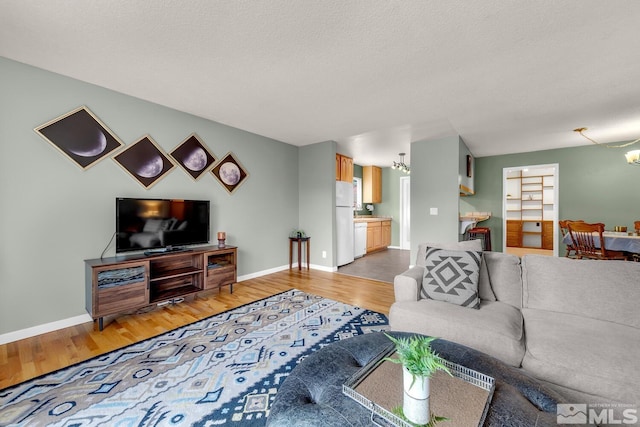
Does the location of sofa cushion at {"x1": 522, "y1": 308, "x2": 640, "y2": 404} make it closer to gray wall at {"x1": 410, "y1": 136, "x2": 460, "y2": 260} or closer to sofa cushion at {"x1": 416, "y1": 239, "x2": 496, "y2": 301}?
sofa cushion at {"x1": 416, "y1": 239, "x2": 496, "y2": 301}

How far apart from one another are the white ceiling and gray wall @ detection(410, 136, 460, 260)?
920 millimetres

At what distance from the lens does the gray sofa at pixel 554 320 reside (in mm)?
1240

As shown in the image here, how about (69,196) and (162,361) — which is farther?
(69,196)

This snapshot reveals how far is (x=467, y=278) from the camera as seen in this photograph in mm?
1970

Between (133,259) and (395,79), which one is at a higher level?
(395,79)

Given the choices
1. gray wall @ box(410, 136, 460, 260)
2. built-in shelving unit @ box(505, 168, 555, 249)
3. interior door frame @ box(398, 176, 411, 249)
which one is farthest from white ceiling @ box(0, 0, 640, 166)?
built-in shelving unit @ box(505, 168, 555, 249)

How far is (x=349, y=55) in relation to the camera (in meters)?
2.16

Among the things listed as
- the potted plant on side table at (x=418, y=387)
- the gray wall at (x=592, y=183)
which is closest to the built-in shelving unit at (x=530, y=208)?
the gray wall at (x=592, y=183)

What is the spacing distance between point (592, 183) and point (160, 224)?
297 inches

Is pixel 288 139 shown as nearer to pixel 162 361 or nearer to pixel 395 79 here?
pixel 395 79

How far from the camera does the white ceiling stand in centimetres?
170

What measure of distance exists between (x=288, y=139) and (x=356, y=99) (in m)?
1.96

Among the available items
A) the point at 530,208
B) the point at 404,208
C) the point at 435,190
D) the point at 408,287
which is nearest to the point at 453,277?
the point at 408,287

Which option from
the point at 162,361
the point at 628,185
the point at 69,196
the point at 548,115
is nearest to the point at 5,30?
the point at 69,196
